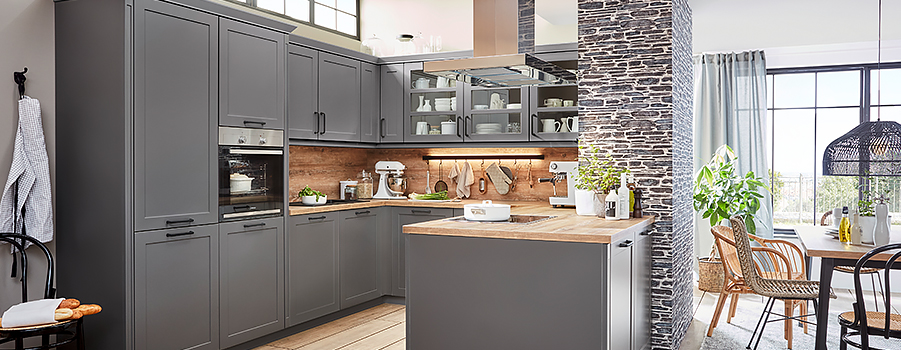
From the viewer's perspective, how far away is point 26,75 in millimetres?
3439

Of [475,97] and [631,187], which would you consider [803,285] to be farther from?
[475,97]

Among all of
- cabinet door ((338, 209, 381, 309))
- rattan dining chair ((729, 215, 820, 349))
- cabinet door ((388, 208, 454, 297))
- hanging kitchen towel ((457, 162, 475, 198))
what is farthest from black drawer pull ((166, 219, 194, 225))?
rattan dining chair ((729, 215, 820, 349))

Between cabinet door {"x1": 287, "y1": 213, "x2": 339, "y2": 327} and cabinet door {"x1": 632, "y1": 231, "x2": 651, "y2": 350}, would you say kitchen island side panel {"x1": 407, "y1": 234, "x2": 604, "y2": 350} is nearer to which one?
cabinet door {"x1": 632, "y1": 231, "x2": 651, "y2": 350}

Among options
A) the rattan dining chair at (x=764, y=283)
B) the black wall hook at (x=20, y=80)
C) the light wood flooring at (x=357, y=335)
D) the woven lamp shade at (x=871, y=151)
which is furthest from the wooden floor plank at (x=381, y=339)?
the woven lamp shade at (x=871, y=151)

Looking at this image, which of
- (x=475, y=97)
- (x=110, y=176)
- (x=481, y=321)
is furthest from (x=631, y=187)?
(x=110, y=176)

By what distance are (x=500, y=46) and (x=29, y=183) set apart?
2.74 meters

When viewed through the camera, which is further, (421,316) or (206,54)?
(206,54)

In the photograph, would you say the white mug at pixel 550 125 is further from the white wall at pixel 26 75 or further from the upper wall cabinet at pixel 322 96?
the white wall at pixel 26 75

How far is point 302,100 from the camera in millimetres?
4707

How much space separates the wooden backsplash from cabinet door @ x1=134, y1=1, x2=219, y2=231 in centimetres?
150

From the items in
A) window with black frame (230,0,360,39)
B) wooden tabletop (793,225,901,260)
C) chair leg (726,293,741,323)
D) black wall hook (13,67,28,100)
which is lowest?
chair leg (726,293,741,323)

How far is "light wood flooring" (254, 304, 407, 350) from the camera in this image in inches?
166

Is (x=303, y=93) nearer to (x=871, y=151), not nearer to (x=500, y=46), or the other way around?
(x=500, y=46)

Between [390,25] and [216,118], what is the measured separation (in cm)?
271
